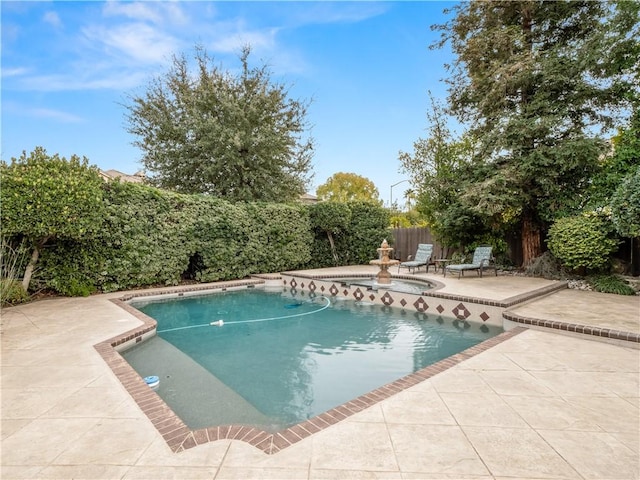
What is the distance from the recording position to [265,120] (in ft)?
46.7

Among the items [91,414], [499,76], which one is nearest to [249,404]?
[91,414]

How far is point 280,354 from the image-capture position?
5.09m

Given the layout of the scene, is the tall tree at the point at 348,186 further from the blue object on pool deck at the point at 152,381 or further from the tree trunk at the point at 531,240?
the blue object on pool deck at the point at 152,381

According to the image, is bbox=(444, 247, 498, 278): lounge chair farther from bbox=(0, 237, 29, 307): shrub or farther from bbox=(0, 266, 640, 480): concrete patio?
bbox=(0, 237, 29, 307): shrub

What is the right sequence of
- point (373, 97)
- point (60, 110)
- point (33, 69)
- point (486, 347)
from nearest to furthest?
1. point (486, 347)
2. point (33, 69)
3. point (60, 110)
4. point (373, 97)

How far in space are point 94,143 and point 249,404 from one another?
A: 39.7ft

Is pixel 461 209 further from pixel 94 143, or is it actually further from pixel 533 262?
pixel 94 143

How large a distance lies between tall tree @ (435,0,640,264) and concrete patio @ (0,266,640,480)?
22.8 ft

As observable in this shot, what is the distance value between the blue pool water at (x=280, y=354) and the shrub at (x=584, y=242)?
14.5 feet

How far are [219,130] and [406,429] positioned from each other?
12757 millimetres

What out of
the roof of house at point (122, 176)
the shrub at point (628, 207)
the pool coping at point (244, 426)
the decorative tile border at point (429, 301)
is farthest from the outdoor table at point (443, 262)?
the roof of house at point (122, 176)

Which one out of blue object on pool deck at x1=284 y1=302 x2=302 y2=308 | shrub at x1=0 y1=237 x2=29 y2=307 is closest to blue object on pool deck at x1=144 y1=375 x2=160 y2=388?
blue object on pool deck at x1=284 y1=302 x2=302 y2=308

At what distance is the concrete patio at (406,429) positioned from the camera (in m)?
2.06

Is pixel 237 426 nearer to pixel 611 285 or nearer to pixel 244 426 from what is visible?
pixel 244 426
